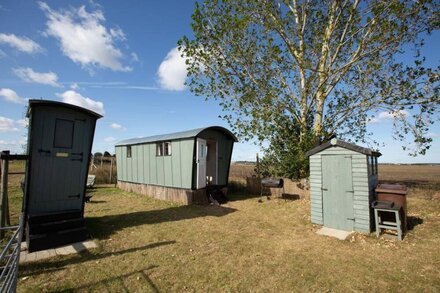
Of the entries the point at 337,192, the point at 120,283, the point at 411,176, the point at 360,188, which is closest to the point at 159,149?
the point at 337,192

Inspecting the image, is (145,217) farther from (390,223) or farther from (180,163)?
(390,223)

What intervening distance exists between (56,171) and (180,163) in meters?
5.99

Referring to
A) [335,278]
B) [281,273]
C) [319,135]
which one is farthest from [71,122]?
[319,135]

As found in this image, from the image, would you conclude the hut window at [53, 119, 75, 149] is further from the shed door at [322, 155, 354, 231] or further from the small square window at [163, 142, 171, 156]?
the shed door at [322, 155, 354, 231]

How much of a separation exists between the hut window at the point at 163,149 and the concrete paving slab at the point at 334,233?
8.06 metres

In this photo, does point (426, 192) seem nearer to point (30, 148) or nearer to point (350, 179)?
point (350, 179)

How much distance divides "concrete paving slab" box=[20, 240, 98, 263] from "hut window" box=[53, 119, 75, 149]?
252cm

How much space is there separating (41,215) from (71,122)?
8.03 feet

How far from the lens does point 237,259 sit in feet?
17.5

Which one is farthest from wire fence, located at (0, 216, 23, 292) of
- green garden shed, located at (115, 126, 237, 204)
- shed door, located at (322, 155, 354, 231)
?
green garden shed, located at (115, 126, 237, 204)

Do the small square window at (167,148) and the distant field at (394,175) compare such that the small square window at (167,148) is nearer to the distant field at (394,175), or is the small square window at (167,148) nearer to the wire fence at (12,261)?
the distant field at (394,175)

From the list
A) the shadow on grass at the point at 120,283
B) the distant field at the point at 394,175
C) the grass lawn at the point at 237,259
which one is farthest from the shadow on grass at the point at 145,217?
the distant field at the point at 394,175

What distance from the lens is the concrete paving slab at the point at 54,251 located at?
5.23 m

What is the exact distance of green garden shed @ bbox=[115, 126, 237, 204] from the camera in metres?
11.5
